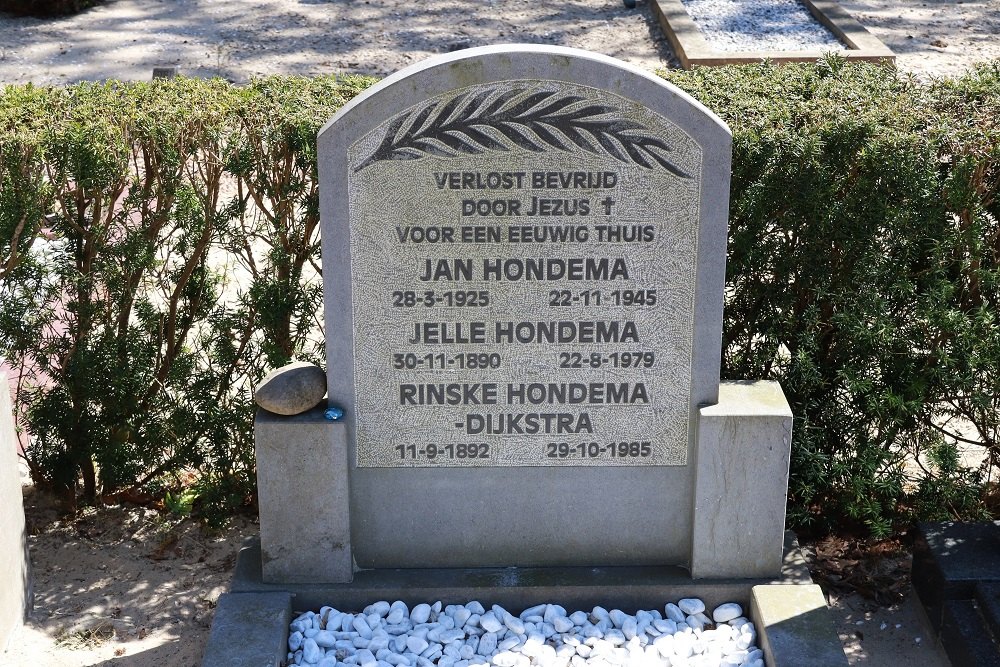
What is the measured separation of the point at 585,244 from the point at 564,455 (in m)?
0.80

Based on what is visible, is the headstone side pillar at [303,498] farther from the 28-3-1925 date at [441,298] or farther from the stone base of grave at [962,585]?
the stone base of grave at [962,585]

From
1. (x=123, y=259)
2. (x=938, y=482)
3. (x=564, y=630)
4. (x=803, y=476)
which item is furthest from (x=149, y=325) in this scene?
(x=938, y=482)

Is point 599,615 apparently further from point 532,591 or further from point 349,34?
point 349,34

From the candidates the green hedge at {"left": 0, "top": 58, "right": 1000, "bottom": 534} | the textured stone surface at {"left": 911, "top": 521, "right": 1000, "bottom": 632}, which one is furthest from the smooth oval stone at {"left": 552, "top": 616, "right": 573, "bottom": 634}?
the textured stone surface at {"left": 911, "top": 521, "right": 1000, "bottom": 632}

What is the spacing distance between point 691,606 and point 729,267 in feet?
4.37

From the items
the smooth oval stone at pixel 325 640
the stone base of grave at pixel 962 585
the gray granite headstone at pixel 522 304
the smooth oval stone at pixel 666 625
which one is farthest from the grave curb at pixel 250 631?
the stone base of grave at pixel 962 585

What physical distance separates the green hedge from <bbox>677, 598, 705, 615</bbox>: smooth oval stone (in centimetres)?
70

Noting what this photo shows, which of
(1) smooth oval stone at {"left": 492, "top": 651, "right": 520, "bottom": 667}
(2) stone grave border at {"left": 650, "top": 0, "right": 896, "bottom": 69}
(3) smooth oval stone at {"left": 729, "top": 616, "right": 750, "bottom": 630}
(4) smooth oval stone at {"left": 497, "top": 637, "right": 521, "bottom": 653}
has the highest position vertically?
(2) stone grave border at {"left": 650, "top": 0, "right": 896, "bottom": 69}

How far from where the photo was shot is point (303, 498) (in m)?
4.04

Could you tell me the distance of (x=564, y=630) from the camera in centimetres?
399

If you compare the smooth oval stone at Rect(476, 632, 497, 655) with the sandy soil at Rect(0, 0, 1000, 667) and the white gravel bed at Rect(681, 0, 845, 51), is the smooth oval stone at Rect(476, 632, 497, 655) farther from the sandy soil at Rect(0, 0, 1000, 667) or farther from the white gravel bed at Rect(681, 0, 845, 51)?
the white gravel bed at Rect(681, 0, 845, 51)

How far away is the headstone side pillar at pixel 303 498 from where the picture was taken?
13.0 feet

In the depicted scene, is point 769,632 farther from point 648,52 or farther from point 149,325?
point 648,52

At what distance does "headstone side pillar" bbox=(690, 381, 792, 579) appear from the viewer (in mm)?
3984
